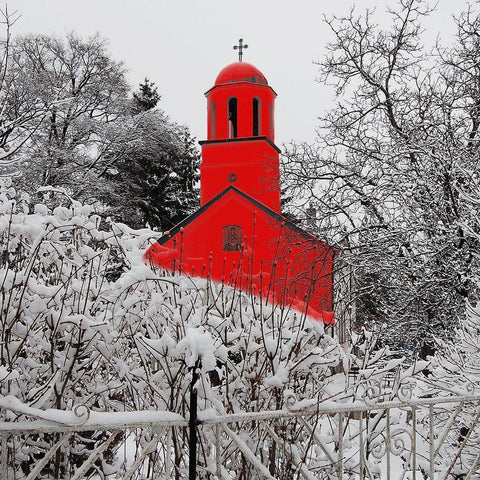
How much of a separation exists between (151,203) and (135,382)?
26257mm

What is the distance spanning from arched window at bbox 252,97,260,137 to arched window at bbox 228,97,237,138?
2.58 ft

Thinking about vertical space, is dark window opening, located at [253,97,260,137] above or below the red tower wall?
above

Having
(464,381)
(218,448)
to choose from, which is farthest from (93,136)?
(218,448)

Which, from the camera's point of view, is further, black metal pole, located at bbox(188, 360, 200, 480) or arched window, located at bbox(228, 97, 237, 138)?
arched window, located at bbox(228, 97, 237, 138)

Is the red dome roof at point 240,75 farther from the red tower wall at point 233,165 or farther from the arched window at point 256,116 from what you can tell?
the red tower wall at point 233,165

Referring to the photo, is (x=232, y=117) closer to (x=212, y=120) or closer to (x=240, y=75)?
(x=212, y=120)

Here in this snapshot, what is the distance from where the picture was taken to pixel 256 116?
2323 centimetres

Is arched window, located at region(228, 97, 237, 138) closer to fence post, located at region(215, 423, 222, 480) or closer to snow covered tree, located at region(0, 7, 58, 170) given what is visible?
snow covered tree, located at region(0, 7, 58, 170)

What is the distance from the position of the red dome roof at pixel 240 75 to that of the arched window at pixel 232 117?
0.82 metres

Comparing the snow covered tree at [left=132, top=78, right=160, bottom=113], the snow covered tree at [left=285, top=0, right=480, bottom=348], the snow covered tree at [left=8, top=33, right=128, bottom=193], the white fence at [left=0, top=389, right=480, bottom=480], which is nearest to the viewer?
the white fence at [left=0, top=389, right=480, bottom=480]

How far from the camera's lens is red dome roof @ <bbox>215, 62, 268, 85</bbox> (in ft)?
74.4

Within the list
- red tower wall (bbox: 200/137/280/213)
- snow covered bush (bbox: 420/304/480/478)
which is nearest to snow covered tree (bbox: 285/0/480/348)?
snow covered bush (bbox: 420/304/480/478)

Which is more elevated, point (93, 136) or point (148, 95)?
point (148, 95)

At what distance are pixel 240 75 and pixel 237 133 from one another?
2330 mm
